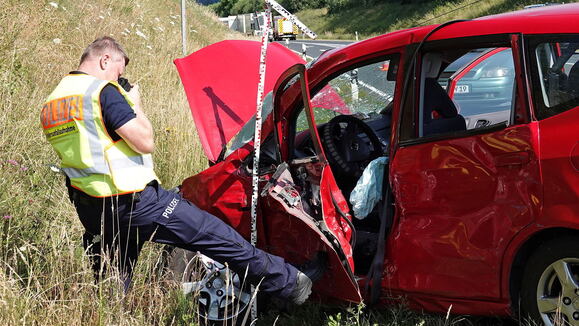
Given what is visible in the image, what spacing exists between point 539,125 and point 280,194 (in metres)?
1.39

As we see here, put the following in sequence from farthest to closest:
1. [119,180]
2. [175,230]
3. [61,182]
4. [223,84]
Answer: [61,182]
[223,84]
[175,230]
[119,180]

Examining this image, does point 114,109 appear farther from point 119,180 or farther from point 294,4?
point 294,4

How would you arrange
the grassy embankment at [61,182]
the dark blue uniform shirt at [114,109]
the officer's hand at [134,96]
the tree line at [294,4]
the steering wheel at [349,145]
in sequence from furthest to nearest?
1. the tree line at [294,4]
2. the steering wheel at [349,145]
3. the officer's hand at [134,96]
4. the grassy embankment at [61,182]
5. the dark blue uniform shirt at [114,109]

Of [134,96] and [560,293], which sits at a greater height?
[134,96]

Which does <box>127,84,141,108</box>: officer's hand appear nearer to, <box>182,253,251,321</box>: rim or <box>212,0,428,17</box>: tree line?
<box>182,253,251,321</box>: rim

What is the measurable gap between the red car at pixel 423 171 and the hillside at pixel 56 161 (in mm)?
617

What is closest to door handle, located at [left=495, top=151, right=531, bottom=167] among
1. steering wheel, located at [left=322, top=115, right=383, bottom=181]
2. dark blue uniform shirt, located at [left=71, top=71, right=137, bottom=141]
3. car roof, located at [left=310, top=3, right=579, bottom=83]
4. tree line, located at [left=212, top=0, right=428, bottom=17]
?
car roof, located at [left=310, top=3, right=579, bottom=83]

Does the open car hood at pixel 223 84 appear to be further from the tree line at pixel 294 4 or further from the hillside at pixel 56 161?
the tree line at pixel 294 4

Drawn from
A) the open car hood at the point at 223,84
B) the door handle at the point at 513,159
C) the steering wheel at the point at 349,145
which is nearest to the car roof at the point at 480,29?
the steering wheel at the point at 349,145

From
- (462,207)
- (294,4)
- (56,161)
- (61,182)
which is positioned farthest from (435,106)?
(294,4)

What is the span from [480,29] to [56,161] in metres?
4.40

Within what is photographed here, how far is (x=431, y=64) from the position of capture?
350 cm

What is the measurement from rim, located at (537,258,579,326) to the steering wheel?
51.8 inches

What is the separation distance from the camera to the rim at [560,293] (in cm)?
284
